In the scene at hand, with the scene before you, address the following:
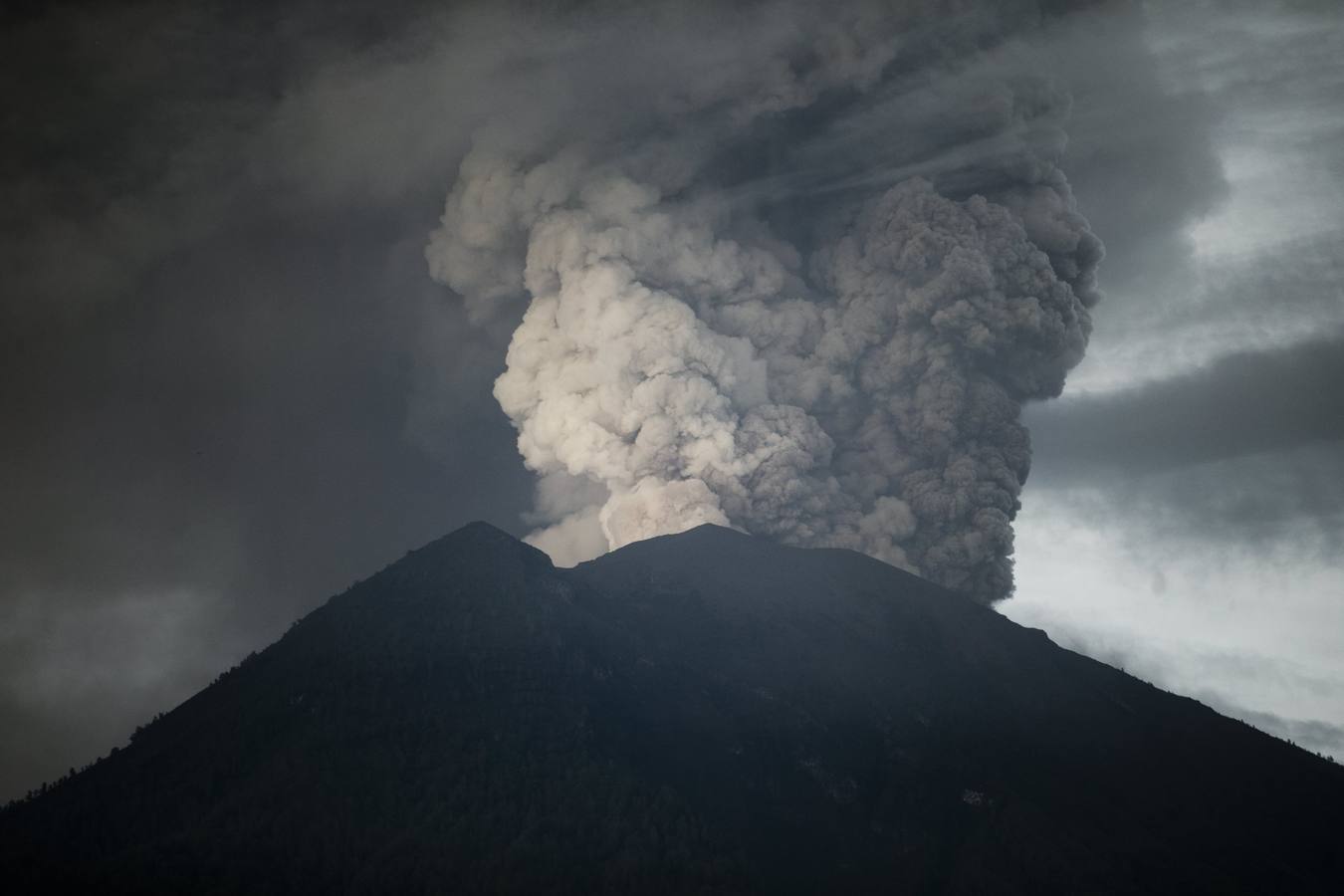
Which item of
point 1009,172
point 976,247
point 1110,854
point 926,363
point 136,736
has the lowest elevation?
point 1110,854

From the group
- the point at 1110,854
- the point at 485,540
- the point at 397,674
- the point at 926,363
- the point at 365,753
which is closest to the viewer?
the point at 1110,854

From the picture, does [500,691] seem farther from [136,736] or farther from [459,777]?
[136,736]

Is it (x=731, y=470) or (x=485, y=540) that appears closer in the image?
(x=731, y=470)

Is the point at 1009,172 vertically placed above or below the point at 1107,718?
above

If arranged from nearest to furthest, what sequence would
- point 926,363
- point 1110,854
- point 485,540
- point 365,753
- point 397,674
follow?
point 1110,854 → point 365,753 → point 397,674 → point 926,363 → point 485,540

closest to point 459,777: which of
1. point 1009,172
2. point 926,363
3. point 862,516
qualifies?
point 862,516

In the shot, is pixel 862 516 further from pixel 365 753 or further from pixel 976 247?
pixel 365 753
